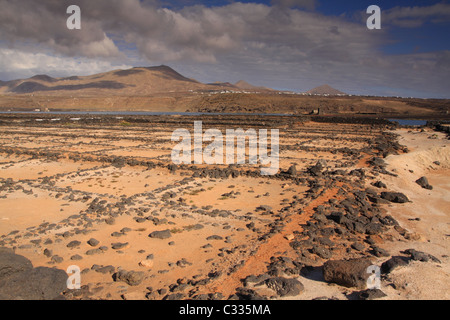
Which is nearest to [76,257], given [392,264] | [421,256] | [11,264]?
[11,264]

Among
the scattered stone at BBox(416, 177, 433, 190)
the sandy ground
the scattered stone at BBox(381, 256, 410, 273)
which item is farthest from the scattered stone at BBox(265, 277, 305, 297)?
the scattered stone at BBox(416, 177, 433, 190)

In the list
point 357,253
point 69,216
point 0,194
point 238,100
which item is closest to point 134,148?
point 0,194

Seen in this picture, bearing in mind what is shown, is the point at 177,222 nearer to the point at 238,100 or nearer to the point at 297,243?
the point at 297,243

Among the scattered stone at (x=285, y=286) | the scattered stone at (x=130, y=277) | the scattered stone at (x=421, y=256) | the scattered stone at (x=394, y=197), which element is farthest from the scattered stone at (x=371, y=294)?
the scattered stone at (x=394, y=197)

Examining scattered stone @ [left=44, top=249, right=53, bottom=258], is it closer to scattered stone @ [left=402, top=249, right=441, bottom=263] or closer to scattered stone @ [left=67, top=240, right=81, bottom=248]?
scattered stone @ [left=67, top=240, right=81, bottom=248]

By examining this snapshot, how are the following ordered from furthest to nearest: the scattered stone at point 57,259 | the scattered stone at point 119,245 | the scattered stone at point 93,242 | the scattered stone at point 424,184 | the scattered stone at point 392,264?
1. the scattered stone at point 424,184
2. the scattered stone at point 93,242
3. the scattered stone at point 119,245
4. the scattered stone at point 57,259
5. the scattered stone at point 392,264

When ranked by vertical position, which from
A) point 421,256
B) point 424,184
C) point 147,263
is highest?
point 424,184

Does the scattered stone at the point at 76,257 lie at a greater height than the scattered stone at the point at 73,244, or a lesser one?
lesser

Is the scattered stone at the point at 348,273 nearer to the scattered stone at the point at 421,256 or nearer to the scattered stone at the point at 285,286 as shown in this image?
the scattered stone at the point at 285,286

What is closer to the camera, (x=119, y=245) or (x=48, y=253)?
(x=48, y=253)

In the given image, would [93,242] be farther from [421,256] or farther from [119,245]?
[421,256]
